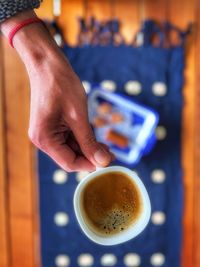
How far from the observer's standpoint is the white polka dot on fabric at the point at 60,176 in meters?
1.21

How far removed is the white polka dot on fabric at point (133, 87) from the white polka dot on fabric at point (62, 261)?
0.57m

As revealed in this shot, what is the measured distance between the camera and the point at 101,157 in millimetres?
538

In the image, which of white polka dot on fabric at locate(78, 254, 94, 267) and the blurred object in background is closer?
the blurred object in background

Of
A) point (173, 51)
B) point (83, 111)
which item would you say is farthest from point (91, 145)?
point (173, 51)

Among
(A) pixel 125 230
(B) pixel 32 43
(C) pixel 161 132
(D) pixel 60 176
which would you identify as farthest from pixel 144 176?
(B) pixel 32 43

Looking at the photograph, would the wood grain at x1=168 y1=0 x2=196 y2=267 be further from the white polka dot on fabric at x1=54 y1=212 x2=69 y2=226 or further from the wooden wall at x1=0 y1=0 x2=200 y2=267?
the white polka dot on fabric at x1=54 y1=212 x2=69 y2=226

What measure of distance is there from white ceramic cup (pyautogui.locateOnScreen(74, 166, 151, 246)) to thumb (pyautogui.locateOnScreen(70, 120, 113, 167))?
0.03 m

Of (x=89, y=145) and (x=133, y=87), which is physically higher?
(x=89, y=145)

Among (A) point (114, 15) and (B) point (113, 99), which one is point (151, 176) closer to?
(B) point (113, 99)

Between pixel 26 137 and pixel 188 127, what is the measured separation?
19.9 inches

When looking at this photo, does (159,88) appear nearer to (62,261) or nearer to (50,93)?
(62,261)

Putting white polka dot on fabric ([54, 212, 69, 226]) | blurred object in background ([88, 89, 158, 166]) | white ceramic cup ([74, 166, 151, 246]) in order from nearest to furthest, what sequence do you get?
white ceramic cup ([74, 166, 151, 246])
blurred object in background ([88, 89, 158, 166])
white polka dot on fabric ([54, 212, 69, 226])

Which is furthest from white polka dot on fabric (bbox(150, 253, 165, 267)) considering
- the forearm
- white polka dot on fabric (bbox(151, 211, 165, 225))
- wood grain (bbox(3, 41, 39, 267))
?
the forearm

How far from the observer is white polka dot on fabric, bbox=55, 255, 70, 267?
49.9 inches
